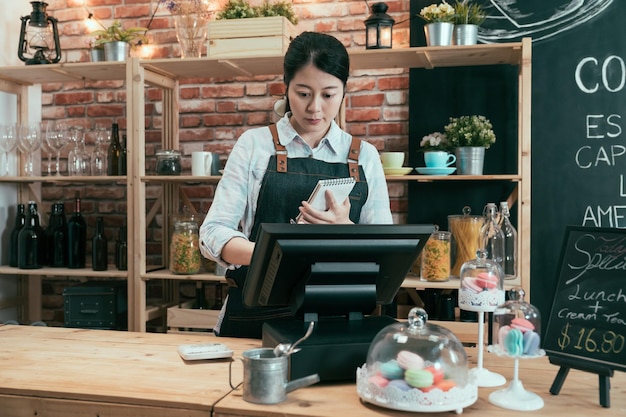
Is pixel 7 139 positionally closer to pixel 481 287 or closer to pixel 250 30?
pixel 250 30

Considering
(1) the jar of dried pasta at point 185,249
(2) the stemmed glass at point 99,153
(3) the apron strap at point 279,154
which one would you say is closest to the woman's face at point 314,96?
(3) the apron strap at point 279,154

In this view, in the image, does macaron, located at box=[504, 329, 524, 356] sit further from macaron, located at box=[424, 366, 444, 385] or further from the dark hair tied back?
the dark hair tied back

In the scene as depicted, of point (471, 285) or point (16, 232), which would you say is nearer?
point (471, 285)

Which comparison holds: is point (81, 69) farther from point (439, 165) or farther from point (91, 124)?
point (439, 165)

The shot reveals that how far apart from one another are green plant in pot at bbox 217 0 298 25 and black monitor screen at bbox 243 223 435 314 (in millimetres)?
2091

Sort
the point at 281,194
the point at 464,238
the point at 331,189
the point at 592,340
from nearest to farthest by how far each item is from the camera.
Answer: the point at 592,340
the point at 331,189
the point at 281,194
the point at 464,238

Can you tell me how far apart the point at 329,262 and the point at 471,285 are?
30 cm

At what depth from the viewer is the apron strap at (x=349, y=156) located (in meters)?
2.29

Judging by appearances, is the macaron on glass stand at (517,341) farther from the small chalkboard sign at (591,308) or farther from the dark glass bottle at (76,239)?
the dark glass bottle at (76,239)

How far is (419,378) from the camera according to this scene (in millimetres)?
1206

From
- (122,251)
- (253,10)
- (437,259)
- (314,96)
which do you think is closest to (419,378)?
(314,96)

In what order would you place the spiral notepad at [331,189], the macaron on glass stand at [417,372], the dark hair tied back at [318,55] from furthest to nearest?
the dark hair tied back at [318,55]
the spiral notepad at [331,189]
the macaron on glass stand at [417,372]

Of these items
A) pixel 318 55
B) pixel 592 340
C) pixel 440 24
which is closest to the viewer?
pixel 592 340

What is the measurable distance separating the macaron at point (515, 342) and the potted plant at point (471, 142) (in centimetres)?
197
